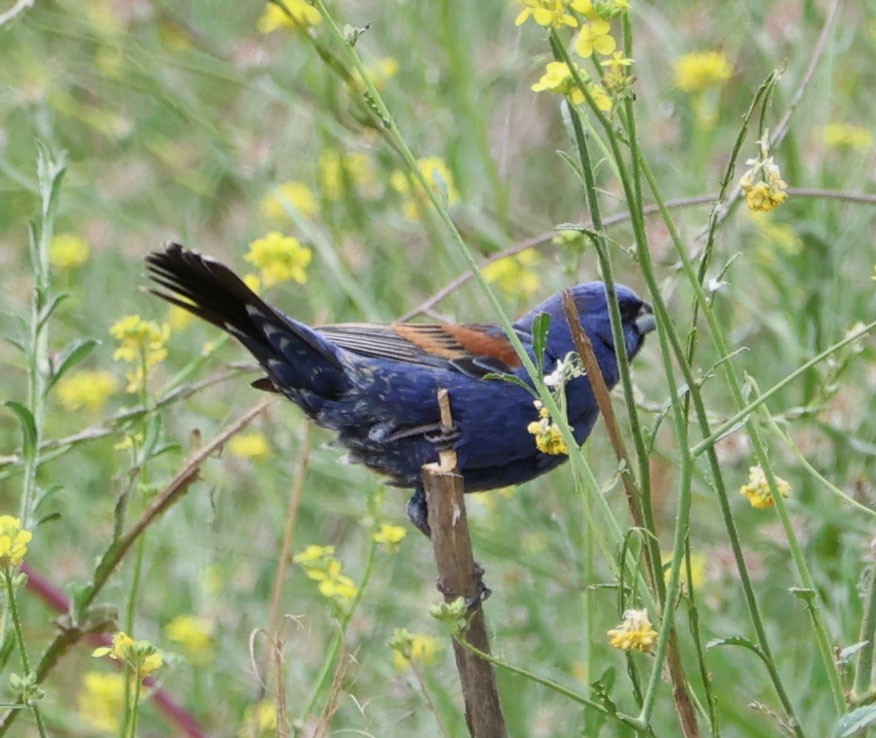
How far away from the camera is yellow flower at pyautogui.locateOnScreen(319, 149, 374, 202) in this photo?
4012 mm

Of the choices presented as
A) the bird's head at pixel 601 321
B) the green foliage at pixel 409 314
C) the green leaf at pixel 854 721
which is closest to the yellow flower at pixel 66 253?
the green foliage at pixel 409 314

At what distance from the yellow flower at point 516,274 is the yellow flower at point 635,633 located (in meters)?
2.21

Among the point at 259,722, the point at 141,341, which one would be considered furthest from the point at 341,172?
the point at 259,722

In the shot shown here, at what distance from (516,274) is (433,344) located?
1.94 ft

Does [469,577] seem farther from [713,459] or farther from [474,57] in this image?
[474,57]

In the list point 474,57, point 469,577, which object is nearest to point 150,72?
point 474,57

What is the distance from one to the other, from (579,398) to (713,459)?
1.36 m

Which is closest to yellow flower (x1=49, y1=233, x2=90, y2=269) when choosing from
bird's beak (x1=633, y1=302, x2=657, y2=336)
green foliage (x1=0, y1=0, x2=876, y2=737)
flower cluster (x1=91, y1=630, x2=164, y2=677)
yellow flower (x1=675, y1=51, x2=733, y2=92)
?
green foliage (x1=0, y1=0, x2=876, y2=737)

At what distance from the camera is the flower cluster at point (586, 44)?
1.66 meters

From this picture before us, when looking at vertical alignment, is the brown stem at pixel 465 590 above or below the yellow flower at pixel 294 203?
below

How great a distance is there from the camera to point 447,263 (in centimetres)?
429

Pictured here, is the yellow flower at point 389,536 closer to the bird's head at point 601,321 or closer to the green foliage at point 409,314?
the green foliage at point 409,314

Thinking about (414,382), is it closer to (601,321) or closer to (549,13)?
(601,321)

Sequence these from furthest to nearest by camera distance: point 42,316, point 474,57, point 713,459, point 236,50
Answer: point 474,57 < point 236,50 < point 42,316 < point 713,459
